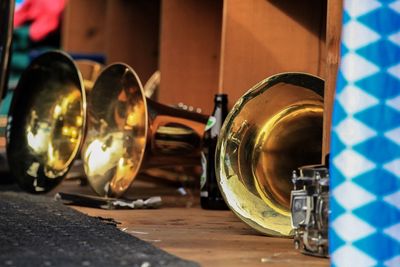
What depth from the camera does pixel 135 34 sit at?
4.44 meters

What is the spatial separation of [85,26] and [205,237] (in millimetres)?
3277

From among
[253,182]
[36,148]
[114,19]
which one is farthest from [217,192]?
[114,19]

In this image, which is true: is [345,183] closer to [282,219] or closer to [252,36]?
[282,219]

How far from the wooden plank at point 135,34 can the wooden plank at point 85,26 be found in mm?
652

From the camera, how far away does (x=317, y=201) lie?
1705 millimetres

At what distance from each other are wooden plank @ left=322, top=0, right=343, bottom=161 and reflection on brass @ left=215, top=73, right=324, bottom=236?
289 millimetres

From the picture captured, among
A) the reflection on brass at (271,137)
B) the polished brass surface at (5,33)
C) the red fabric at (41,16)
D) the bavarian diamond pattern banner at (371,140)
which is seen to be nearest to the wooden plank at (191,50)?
the polished brass surface at (5,33)

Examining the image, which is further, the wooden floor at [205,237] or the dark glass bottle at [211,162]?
the dark glass bottle at [211,162]

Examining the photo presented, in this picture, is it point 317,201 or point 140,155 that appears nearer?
Result: point 317,201

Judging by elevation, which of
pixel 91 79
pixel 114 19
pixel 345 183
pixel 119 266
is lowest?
pixel 119 266

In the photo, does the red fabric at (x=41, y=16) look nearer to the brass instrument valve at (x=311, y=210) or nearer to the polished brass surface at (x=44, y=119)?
the polished brass surface at (x=44, y=119)

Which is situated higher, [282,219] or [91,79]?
[91,79]

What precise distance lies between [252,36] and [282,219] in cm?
73

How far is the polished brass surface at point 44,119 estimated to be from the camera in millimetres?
3062
